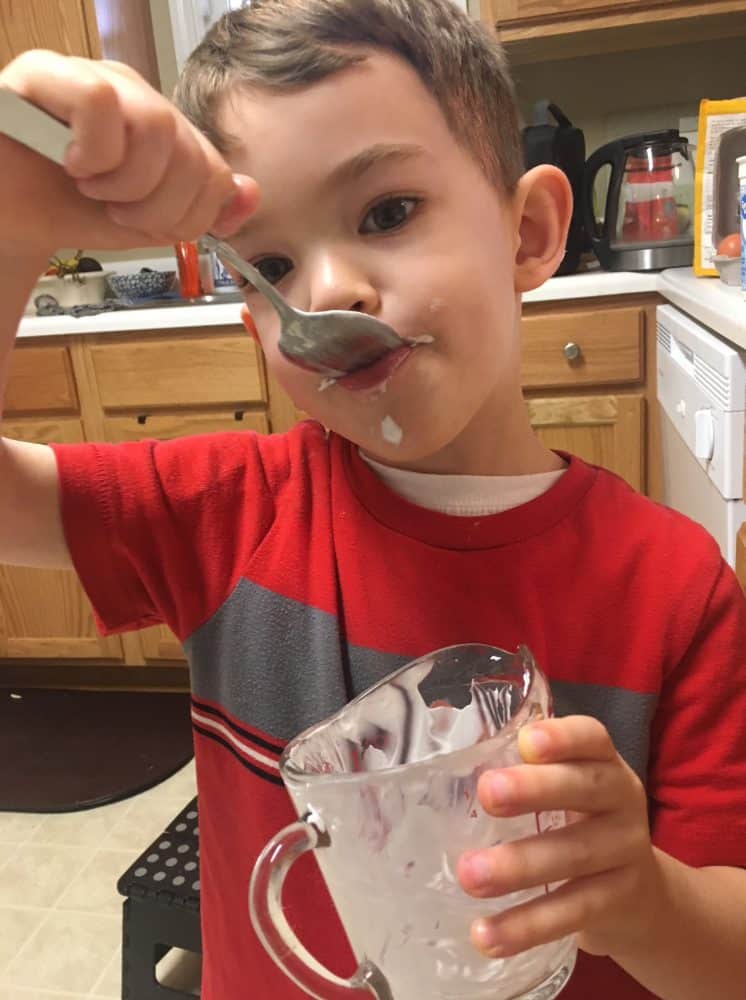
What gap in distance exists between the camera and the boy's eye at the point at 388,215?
0.51 metres

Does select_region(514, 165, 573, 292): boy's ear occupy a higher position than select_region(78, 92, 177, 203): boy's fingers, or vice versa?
select_region(78, 92, 177, 203): boy's fingers

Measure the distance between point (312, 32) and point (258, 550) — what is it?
1.02 feet

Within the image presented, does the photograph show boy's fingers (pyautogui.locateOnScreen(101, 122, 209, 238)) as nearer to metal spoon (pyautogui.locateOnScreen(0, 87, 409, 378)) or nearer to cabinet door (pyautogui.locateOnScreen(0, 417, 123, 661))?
metal spoon (pyautogui.locateOnScreen(0, 87, 409, 378))

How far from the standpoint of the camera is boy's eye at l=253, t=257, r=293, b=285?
0.53m

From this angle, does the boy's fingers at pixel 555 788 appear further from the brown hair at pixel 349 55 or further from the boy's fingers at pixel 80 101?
the brown hair at pixel 349 55

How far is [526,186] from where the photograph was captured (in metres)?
0.63

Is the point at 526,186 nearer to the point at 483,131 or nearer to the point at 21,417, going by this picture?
the point at 483,131

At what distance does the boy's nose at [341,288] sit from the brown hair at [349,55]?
0.10 m

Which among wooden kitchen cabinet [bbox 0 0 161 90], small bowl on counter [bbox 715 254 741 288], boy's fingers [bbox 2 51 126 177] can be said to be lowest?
small bowl on counter [bbox 715 254 741 288]

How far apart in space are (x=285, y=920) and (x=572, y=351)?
1471mm

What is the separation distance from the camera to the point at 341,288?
1.63 feet

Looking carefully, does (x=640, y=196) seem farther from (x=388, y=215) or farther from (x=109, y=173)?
(x=109, y=173)

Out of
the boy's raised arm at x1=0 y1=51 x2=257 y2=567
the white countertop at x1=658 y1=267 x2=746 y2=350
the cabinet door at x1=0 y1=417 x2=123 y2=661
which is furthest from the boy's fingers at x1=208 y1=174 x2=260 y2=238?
the cabinet door at x1=0 y1=417 x2=123 y2=661

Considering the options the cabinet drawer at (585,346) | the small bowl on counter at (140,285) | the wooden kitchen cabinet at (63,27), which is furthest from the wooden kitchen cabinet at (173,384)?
the wooden kitchen cabinet at (63,27)
